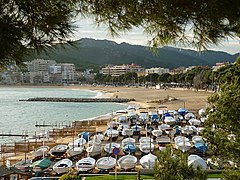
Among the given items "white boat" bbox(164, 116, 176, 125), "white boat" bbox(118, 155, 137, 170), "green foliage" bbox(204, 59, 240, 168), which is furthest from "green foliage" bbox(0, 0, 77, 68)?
"white boat" bbox(164, 116, 176, 125)

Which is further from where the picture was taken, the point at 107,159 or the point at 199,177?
the point at 107,159

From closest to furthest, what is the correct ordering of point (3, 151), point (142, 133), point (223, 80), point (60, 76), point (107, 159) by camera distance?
point (223, 80), point (107, 159), point (3, 151), point (142, 133), point (60, 76)

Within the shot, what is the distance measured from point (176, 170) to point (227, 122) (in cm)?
113

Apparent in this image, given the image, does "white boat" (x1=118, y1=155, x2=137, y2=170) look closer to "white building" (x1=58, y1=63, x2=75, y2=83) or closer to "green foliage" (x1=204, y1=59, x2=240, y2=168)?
"green foliage" (x1=204, y1=59, x2=240, y2=168)

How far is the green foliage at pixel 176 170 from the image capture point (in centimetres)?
538

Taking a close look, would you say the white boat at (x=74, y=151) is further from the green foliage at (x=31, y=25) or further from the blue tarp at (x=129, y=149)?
the green foliage at (x=31, y=25)

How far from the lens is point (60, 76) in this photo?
164 metres

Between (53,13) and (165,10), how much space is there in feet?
2.75

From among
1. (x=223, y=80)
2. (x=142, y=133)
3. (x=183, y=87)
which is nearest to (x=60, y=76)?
(x=183, y=87)

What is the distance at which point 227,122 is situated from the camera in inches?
194

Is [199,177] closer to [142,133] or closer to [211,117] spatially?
[211,117]

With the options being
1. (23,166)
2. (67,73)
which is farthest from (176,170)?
(67,73)

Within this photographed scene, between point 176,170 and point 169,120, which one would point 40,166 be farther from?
point 169,120

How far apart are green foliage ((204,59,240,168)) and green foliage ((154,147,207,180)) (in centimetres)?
45
